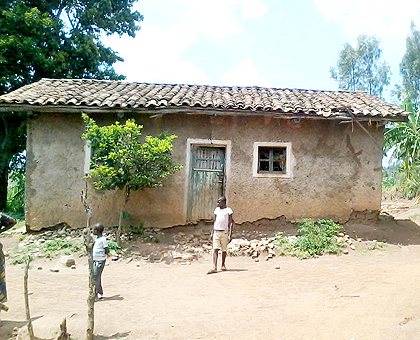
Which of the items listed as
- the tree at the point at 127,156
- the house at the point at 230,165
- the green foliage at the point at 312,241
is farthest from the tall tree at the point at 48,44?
the green foliage at the point at 312,241

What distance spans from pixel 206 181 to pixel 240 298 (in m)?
4.19

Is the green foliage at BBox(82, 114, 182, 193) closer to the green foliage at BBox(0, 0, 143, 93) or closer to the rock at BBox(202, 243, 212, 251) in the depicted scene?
the rock at BBox(202, 243, 212, 251)

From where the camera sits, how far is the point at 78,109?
28.5 feet

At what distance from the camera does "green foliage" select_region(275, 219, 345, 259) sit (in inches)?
299

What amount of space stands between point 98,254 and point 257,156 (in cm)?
461

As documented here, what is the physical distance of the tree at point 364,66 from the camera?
31578 mm

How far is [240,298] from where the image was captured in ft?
17.6

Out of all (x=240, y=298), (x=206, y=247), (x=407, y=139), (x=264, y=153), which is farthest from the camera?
(x=407, y=139)

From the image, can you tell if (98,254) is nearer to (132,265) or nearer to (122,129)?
(132,265)

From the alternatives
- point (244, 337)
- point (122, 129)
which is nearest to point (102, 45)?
point (122, 129)

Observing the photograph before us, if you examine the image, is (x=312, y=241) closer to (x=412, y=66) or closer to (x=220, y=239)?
(x=220, y=239)

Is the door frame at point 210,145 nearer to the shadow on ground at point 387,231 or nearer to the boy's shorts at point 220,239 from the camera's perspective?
the boy's shorts at point 220,239

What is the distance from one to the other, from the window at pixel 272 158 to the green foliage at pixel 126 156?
1.99 meters

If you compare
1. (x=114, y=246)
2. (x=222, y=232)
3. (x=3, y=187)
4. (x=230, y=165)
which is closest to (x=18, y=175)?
(x=3, y=187)
